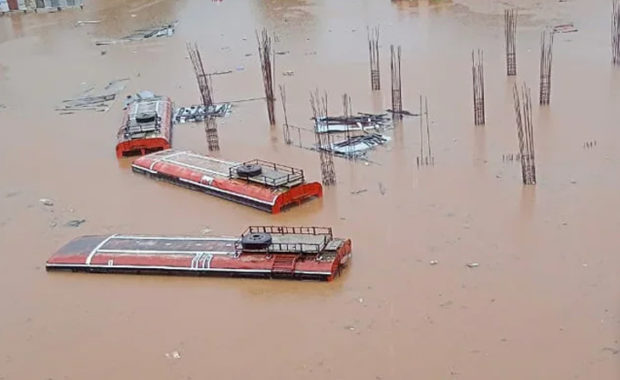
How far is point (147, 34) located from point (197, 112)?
29.2ft

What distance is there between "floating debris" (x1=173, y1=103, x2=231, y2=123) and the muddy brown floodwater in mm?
409

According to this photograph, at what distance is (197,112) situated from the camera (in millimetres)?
14688

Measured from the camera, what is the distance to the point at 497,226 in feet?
30.1

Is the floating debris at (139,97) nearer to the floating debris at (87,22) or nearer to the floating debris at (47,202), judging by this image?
the floating debris at (47,202)

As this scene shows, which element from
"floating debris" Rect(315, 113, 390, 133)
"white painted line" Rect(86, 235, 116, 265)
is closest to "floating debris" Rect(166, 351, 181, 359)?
"white painted line" Rect(86, 235, 116, 265)

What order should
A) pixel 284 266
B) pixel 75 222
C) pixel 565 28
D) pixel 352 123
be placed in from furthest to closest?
pixel 565 28, pixel 352 123, pixel 75 222, pixel 284 266

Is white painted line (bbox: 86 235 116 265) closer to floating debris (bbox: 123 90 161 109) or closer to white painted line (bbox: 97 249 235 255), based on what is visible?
white painted line (bbox: 97 249 235 255)

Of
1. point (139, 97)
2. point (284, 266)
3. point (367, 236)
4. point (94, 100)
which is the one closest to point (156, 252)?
point (284, 266)

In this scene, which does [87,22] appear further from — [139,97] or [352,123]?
[352,123]

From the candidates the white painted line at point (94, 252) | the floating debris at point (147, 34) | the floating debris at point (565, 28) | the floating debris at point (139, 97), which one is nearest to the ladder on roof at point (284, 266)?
the white painted line at point (94, 252)

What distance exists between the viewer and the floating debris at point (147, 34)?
2219 centimetres

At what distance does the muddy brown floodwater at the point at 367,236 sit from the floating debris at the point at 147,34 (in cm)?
482

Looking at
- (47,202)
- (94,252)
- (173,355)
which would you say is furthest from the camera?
(47,202)

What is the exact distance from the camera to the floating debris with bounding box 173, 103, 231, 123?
14.4 meters
